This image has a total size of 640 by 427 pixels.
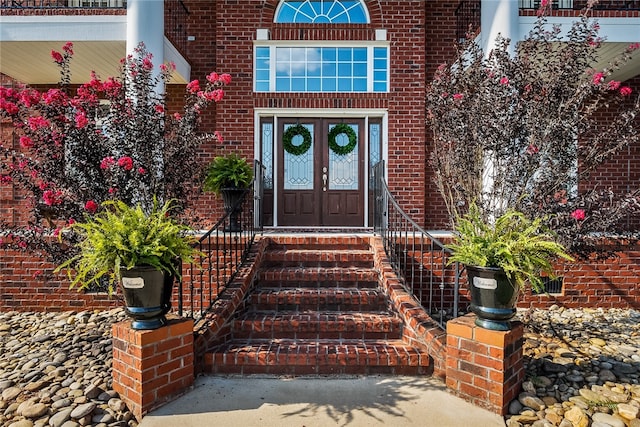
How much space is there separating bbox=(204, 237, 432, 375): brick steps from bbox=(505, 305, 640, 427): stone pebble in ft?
2.63

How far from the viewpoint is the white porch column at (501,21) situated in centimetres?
492

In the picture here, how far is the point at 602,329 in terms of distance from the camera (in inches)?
155

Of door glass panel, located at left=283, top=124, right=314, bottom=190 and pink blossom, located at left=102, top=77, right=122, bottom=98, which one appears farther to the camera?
door glass panel, located at left=283, top=124, right=314, bottom=190

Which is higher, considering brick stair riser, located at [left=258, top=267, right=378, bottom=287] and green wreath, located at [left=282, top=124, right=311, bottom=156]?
green wreath, located at [left=282, top=124, right=311, bottom=156]

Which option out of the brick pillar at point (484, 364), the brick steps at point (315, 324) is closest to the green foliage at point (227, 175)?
the brick steps at point (315, 324)

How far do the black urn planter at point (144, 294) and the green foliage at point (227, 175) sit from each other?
2.62 metres

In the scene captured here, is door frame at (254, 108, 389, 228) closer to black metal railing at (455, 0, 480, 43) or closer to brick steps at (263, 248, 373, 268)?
black metal railing at (455, 0, 480, 43)

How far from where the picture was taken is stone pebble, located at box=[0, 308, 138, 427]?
7.90ft

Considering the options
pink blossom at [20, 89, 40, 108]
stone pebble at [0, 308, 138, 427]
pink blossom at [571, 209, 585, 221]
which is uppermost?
pink blossom at [20, 89, 40, 108]

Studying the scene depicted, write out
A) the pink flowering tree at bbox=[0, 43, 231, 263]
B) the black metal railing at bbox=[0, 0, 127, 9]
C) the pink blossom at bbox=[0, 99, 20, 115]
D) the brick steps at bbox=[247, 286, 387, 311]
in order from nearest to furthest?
1. the pink blossom at bbox=[0, 99, 20, 115]
2. the pink flowering tree at bbox=[0, 43, 231, 263]
3. the brick steps at bbox=[247, 286, 387, 311]
4. the black metal railing at bbox=[0, 0, 127, 9]

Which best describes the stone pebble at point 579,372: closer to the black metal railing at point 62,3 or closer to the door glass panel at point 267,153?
the door glass panel at point 267,153

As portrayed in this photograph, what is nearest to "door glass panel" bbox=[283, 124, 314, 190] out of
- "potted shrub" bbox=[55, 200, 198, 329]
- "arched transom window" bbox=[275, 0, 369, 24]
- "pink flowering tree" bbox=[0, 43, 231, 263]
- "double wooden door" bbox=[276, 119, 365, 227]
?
"double wooden door" bbox=[276, 119, 365, 227]

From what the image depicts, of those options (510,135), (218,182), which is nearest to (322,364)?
(510,135)

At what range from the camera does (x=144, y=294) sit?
2.43 m
